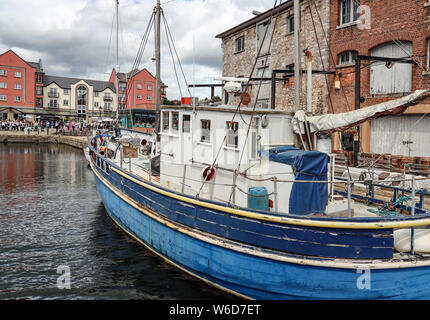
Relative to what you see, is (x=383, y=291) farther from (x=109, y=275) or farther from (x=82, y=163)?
(x=82, y=163)

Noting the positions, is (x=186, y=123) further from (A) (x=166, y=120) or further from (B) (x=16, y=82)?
(B) (x=16, y=82)

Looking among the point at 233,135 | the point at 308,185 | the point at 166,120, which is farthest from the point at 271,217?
the point at 166,120

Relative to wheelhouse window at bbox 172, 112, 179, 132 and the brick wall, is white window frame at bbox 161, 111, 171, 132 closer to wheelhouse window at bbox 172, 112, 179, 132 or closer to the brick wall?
wheelhouse window at bbox 172, 112, 179, 132

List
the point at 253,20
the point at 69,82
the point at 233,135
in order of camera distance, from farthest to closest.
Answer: the point at 69,82
the point at 253,20
the point at 233,135

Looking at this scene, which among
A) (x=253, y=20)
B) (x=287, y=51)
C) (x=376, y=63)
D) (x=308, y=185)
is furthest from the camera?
(x=253, y=20)

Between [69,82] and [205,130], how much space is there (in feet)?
246

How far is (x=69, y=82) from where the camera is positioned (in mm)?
74875

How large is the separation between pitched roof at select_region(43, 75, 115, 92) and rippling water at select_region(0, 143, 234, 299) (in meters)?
61.6

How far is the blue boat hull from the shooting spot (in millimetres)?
5829

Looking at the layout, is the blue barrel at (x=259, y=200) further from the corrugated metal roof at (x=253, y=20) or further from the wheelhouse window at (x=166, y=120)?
the corrugated metal roof at (x=253, y=20)

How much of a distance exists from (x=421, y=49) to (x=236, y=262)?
15.7m

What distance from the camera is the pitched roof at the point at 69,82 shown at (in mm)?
72463

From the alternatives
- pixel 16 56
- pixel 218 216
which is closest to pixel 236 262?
pixel 218 216

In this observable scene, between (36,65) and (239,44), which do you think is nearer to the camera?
(239,44)
